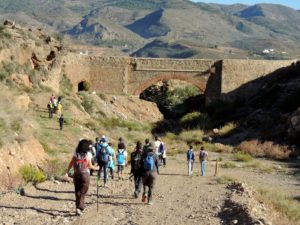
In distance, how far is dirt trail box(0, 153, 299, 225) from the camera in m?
11.6

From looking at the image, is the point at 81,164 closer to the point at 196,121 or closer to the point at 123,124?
the point at 123,124

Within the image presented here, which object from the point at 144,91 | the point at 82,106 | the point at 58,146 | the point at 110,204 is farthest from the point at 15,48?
the point at 110,204

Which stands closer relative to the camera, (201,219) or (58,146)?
(201,219)

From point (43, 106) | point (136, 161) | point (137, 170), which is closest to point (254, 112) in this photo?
point (43, 106)

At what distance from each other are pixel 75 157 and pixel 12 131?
8.44 m

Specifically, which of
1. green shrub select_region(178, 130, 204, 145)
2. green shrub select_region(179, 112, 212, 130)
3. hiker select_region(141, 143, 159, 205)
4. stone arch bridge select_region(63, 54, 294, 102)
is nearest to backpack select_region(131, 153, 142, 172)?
hiker select_region(141, 143, 159, 205)

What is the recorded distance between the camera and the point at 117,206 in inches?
516

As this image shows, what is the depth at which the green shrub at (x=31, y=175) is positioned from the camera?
641 inches

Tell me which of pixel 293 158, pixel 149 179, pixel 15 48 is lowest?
pixel 293 158

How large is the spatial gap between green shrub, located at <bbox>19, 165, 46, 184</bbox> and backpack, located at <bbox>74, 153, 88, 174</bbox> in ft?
16.2

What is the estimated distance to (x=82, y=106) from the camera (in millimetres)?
39031

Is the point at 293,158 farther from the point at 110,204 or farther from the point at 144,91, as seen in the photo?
the point at 144,91

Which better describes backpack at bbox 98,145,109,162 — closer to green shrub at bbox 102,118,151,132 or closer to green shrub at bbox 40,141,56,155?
green shrub at bbox 40,141,56,155

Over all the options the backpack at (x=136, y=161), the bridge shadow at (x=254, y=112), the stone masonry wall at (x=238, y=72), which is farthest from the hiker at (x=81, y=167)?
the stone masonry wall at (x=238, y=72)
